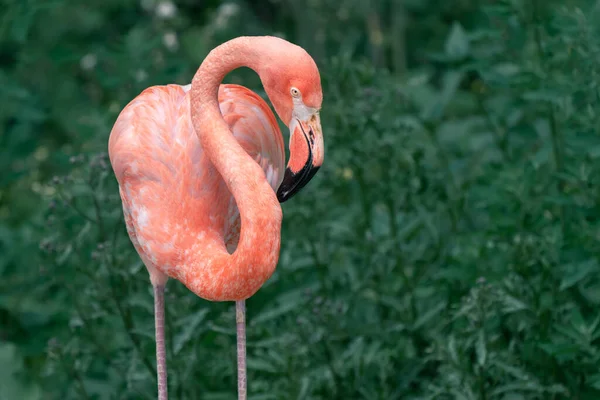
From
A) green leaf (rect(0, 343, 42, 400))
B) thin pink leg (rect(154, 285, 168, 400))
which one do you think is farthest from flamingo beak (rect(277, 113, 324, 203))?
green leaf (rect(0, 343, 42, 400))

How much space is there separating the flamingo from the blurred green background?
574 mm

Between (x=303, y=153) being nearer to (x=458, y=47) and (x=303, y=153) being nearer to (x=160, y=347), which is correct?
(x=160, y=347)

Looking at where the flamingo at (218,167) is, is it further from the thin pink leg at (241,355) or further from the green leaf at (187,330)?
the green leaf at (187,330)

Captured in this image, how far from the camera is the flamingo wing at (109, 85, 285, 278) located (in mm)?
2902

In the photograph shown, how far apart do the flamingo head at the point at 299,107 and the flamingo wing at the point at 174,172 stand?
345 millimetres

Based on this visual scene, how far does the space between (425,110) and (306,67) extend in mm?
2361

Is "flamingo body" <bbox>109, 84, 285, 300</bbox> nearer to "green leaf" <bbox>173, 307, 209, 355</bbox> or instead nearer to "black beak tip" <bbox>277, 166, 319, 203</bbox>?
"black beak tip" <bbox>277, 166, 319, 203</bbox>

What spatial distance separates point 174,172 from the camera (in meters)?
2.95

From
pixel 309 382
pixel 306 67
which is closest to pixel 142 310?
pixel 309 382

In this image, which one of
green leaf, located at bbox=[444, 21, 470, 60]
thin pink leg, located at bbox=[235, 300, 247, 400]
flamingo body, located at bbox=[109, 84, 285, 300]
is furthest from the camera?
green leaf, located at bbox=[444, 21, 470, 60]

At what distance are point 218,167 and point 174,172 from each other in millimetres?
215

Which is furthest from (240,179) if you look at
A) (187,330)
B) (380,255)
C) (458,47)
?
(458,47)

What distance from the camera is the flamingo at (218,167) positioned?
2.67 metres

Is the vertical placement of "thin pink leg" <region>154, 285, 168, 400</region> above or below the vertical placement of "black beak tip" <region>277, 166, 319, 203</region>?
below
